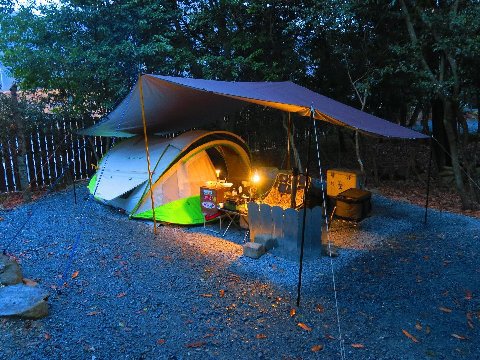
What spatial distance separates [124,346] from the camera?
2.83 m

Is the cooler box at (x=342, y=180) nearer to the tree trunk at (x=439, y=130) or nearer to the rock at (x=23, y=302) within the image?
the tree trunk at (x=439, y=130)

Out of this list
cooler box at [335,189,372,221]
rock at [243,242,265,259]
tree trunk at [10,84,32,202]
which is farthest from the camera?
tree trunk at [10,84,32,202]

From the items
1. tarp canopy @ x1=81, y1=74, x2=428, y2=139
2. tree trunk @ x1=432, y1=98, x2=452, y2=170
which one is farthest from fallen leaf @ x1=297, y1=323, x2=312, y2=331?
tree trunk @ x1=432, y1=98, x2=452, y2=170

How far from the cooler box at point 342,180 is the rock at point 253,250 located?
303cm

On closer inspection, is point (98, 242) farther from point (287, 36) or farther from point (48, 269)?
point (287, 36)

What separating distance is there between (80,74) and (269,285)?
6394mm

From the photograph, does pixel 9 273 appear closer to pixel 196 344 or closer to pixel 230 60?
pixel 196 344

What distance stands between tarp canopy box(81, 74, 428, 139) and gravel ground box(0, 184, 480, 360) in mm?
1756

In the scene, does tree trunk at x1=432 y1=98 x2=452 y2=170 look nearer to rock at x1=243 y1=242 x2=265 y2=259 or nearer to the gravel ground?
the gravel ground

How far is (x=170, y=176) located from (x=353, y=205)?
10.5 ft

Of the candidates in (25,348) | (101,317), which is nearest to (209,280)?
(101,317)

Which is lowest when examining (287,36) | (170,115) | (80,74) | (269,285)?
(269,285)

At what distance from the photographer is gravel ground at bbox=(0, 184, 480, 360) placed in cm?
287

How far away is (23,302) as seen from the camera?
3.05 m
